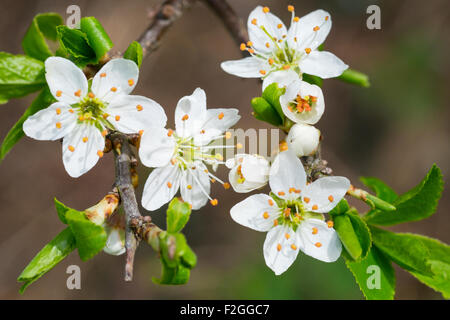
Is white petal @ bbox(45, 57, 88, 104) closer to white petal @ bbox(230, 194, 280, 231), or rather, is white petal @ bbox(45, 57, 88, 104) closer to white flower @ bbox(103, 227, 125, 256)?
white flower @ bbox(103, 227, 125, 256)

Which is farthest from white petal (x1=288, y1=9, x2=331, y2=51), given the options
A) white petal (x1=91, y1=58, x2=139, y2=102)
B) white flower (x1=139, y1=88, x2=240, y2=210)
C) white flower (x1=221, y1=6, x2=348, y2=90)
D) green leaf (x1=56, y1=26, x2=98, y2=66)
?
green leaf (x1=56, y1=26, x2=98, y2=66)

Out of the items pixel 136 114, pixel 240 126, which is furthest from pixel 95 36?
pixel 240 126

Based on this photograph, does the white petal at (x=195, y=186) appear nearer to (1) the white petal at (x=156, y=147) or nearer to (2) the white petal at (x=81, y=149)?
(1) the white petal at (x=156, y=147)

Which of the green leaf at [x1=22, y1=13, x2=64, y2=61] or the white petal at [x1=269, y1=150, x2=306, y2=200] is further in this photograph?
the green leaf at [x1=22, y1=13, x2=64, y2=61]

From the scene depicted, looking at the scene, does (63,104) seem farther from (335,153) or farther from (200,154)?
(335,153)

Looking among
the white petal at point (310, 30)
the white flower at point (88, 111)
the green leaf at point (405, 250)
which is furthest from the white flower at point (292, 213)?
the white petal at point (310, 30)

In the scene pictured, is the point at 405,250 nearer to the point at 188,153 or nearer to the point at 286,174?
the point at 286,174

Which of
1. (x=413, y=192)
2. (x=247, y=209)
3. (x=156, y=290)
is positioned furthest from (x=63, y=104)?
(x=156, y=290)
